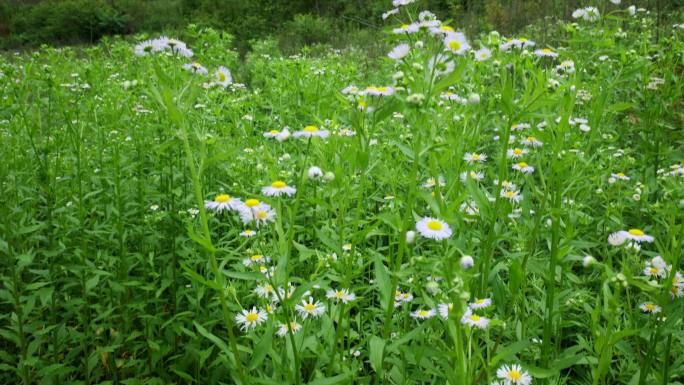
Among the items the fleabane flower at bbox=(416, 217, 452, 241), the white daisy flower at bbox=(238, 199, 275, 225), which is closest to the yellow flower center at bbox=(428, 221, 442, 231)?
the fleabane flower at bbox=(416, 217, 452, 241)

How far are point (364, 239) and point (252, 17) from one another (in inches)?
768

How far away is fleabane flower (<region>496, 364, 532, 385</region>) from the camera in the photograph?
1.81 metres

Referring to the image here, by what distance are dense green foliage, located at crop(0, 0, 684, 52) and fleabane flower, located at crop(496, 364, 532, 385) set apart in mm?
6988

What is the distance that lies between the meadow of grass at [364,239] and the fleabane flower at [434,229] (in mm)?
11

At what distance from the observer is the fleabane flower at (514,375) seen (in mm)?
1810

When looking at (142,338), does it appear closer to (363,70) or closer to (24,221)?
(24,221)

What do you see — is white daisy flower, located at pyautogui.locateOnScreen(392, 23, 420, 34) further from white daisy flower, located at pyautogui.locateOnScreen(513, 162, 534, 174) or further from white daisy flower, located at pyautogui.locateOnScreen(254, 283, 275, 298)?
white daisy flower, located at pyautogui.locateOnScreen(254, 283, 275, 298)

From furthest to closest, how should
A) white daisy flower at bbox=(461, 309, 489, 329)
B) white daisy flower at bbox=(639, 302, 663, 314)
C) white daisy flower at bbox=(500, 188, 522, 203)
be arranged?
white daisy flower at bbox=(500, 188, 522, 203), white daisy flower at bbox=(639, 302, 663, 314), white daisy flower at bbox=(461, 309, 489, 329)

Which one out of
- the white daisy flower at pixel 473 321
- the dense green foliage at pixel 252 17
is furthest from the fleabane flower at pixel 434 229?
the dense green foliage at pixel 252 17

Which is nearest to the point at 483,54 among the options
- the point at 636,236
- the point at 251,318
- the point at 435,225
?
the point at 636,236

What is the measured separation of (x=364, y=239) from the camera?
8.29 feet

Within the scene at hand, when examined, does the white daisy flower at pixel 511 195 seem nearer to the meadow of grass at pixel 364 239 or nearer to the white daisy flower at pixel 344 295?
the meadow of grass at pixel 364 239

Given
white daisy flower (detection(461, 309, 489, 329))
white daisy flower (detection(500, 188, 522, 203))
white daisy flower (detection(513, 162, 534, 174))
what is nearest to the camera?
white daisy flower (detection(461, 309, 489, 329))

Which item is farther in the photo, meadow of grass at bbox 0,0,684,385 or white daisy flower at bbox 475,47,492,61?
white daisy flower at bbox 475,47,492,61
